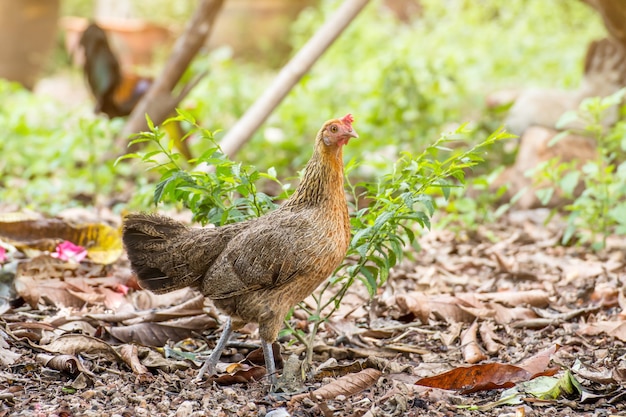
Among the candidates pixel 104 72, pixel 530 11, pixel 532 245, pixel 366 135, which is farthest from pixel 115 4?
pixel 532 245

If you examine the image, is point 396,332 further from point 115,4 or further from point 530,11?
point 115,4

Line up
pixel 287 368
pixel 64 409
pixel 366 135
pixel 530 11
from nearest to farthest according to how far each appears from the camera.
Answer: pixel 64 409, pixel 287 368, pixel 366 135, pixel 530 11

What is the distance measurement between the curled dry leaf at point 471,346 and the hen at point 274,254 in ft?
2.51

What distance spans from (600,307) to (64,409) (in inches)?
104

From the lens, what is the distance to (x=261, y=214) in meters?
3.46

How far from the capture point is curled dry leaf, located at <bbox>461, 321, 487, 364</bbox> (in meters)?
3.39

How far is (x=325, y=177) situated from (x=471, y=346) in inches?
41.4

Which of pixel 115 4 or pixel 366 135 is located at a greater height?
pixel 115 4

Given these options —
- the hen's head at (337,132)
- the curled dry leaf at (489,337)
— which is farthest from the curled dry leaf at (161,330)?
the curled dry leaf at (489,337)

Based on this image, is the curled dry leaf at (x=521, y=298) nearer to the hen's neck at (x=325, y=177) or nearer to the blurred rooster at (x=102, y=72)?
the hen's neck at (x=325, y=177)

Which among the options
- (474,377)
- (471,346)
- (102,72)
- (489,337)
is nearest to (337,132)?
(474,377)

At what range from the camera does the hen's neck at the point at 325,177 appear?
10.2 feet

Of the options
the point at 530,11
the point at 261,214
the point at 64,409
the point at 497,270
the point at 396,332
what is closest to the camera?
the point at 64,409

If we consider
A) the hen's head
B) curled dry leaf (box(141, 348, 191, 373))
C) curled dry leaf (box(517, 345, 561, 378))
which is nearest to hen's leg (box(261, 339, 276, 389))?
curled dry leaf (box(141, 348, 191, 373))
